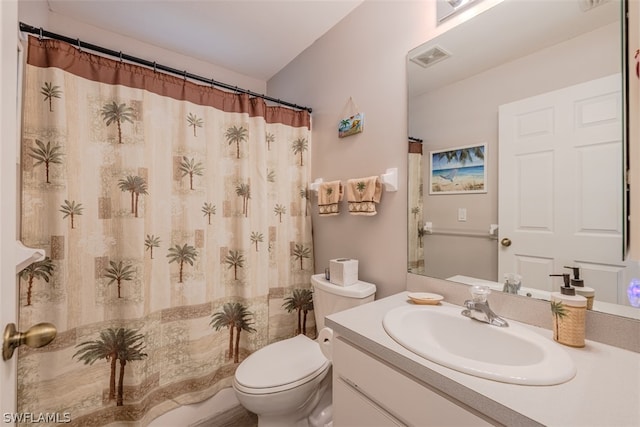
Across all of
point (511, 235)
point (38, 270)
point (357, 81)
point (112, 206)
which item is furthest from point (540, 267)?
point (38, 270)

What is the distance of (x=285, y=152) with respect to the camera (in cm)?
182

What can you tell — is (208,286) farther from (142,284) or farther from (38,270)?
(38,270)

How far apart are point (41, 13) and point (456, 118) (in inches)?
89.2

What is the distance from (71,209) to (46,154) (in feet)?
0.82

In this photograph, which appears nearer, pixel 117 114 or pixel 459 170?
pixel 459 170

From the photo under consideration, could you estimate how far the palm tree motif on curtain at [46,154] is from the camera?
112 cm

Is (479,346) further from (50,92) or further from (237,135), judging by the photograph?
(50,92)

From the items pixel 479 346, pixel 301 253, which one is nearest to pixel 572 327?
pixel 479 346

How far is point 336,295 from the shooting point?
1.41 meters

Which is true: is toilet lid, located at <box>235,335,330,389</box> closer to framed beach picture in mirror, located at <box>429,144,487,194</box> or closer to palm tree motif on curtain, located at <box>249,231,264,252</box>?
palm tree motif on curtain, located at <box>249,231,264,252</box>

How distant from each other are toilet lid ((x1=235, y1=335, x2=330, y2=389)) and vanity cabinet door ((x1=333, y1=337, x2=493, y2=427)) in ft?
1.19

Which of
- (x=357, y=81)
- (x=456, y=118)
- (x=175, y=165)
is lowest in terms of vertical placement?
(x=175, y=165)

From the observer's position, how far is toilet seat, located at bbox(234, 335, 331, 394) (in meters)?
1.18

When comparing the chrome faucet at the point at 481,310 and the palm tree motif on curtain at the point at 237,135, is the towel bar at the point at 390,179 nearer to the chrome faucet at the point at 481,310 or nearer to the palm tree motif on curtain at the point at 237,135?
the chrome faucet at the point at 481,310
